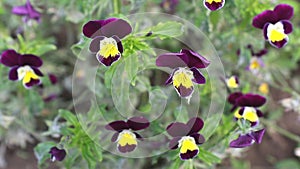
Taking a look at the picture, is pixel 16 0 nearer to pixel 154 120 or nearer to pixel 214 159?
pixel 154 120

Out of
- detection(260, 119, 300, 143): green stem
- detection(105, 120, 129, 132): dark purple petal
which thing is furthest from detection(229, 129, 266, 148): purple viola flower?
detection(260, 119, 300, 143): green stem

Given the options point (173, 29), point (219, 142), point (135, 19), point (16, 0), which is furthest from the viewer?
point (16, 0)

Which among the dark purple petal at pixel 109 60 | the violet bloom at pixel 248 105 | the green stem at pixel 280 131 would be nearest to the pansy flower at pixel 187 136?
the violet bloom at pixel 248 105

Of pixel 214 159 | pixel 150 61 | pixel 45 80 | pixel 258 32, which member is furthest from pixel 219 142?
pixel 45 80

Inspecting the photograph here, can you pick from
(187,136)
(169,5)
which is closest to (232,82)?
(187,136)

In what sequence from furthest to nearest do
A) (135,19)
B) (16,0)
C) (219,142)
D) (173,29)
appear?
(16,0), (135,19), (219,142), (173,29)

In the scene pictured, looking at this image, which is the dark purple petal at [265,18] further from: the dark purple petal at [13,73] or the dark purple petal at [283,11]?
the dark purple petal at [13,73]

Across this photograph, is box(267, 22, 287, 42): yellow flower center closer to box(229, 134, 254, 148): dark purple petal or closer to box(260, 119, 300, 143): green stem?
box(229, 134, 254, 148): dark purple petal
